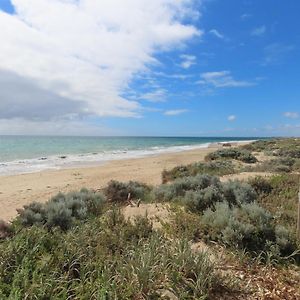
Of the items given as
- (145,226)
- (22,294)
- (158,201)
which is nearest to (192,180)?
(158,201)

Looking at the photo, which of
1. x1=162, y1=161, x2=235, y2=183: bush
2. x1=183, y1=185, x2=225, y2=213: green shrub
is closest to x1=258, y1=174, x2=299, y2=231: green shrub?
x1=183, y1=185, x2=225, y2=213: green shrub

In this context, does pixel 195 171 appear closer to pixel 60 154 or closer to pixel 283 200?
pixel 283 200

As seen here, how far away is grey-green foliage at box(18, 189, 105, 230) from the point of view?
6.52 meters

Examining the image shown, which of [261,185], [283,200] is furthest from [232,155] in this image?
[283,200]

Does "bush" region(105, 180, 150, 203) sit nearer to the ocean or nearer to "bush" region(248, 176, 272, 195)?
"bush" region(248, 176, 272, 195)

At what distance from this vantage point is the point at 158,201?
905cm

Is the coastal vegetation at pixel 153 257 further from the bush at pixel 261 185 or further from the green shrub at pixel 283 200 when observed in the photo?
the bush at pixel 261 185

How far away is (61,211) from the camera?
21.9 ft

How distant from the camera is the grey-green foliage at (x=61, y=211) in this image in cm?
652

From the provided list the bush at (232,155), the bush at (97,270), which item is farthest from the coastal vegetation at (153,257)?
the bush at (232,155)

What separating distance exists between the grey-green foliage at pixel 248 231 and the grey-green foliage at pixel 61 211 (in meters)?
2.70

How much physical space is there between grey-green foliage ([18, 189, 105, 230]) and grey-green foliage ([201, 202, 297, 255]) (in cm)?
270

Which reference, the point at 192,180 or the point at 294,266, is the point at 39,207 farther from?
the point at 294,266

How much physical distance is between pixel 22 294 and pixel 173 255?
1855mm
